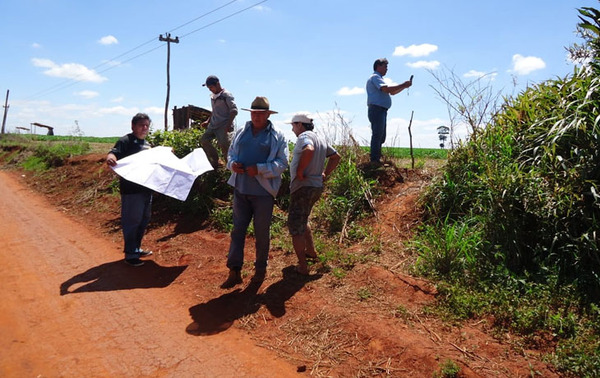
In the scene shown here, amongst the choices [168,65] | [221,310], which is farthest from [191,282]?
[168,65]

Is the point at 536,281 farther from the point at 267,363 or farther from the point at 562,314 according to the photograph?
the point at 267,363

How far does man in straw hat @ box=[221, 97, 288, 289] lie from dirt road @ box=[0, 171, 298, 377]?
87 centimetres

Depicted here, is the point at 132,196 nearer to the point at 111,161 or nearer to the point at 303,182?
the point at 111,161

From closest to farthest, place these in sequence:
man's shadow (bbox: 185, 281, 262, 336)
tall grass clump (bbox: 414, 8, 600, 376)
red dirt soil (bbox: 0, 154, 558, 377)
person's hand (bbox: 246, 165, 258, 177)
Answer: red dirt soil (bbox: 0, 154, 558, 377), tall grass clump (bbox: 414, 8, 600, 376), man's shadow (bbox: 185, 281, 262, 336), person's hand (bbox: 246, 165, 258, 177)

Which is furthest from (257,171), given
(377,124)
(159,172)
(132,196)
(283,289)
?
A: (377,124)

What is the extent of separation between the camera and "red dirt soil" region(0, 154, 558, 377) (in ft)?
10.5

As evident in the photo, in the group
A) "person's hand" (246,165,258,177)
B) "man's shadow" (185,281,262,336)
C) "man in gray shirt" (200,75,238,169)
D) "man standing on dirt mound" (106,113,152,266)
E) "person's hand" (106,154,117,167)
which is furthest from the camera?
"man in gray shirt" (200,75,238,169)

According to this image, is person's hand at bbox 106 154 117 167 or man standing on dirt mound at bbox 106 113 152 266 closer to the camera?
person's hand at bbox 106 154 117 167

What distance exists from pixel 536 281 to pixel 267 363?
8.17 feet

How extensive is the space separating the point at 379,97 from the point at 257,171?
3345mm

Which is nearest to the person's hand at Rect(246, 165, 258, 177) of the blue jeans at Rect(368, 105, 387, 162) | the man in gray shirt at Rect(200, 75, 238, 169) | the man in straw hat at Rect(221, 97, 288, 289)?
the man in straw hat at Rect(221, 97, 288, 289)

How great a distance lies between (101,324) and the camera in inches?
150

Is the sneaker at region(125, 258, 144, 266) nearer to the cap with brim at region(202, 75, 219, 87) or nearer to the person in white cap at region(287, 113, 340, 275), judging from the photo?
the person in white cap at region(287, 113, 340, 275)

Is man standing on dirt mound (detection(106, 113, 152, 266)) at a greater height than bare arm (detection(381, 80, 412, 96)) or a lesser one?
lesser
